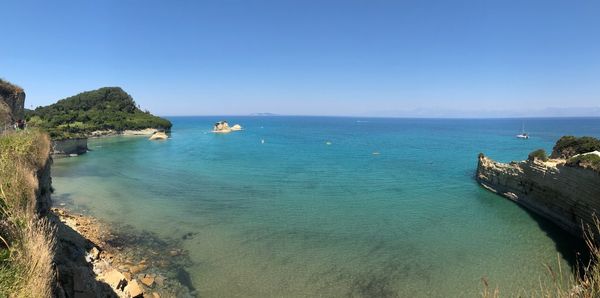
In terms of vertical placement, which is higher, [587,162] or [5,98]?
[5,98]

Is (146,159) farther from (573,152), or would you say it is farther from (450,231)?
(573,152)

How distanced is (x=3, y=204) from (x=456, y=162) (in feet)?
180

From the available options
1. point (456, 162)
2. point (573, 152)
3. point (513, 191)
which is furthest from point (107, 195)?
point (456, 162)

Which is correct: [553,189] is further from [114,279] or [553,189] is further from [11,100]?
[11,100]

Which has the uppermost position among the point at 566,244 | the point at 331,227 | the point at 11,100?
the point at 11,100

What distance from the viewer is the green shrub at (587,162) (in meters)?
20.7

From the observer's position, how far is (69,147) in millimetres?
59719

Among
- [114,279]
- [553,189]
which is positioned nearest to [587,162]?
[553,189]

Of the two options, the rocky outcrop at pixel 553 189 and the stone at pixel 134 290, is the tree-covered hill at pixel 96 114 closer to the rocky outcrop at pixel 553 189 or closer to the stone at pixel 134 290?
the stone at pixel 134 290

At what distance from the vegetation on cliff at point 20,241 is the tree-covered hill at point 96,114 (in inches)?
3638

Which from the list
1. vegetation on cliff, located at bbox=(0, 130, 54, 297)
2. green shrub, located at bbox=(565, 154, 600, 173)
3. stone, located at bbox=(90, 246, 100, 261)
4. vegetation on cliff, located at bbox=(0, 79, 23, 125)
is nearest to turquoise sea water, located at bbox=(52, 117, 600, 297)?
stone, located at bbox=(90, 246, 100, 261)

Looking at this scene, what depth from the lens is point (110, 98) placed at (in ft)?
480

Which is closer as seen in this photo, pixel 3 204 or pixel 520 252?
pixel 3 204

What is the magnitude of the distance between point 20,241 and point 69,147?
205 ft
